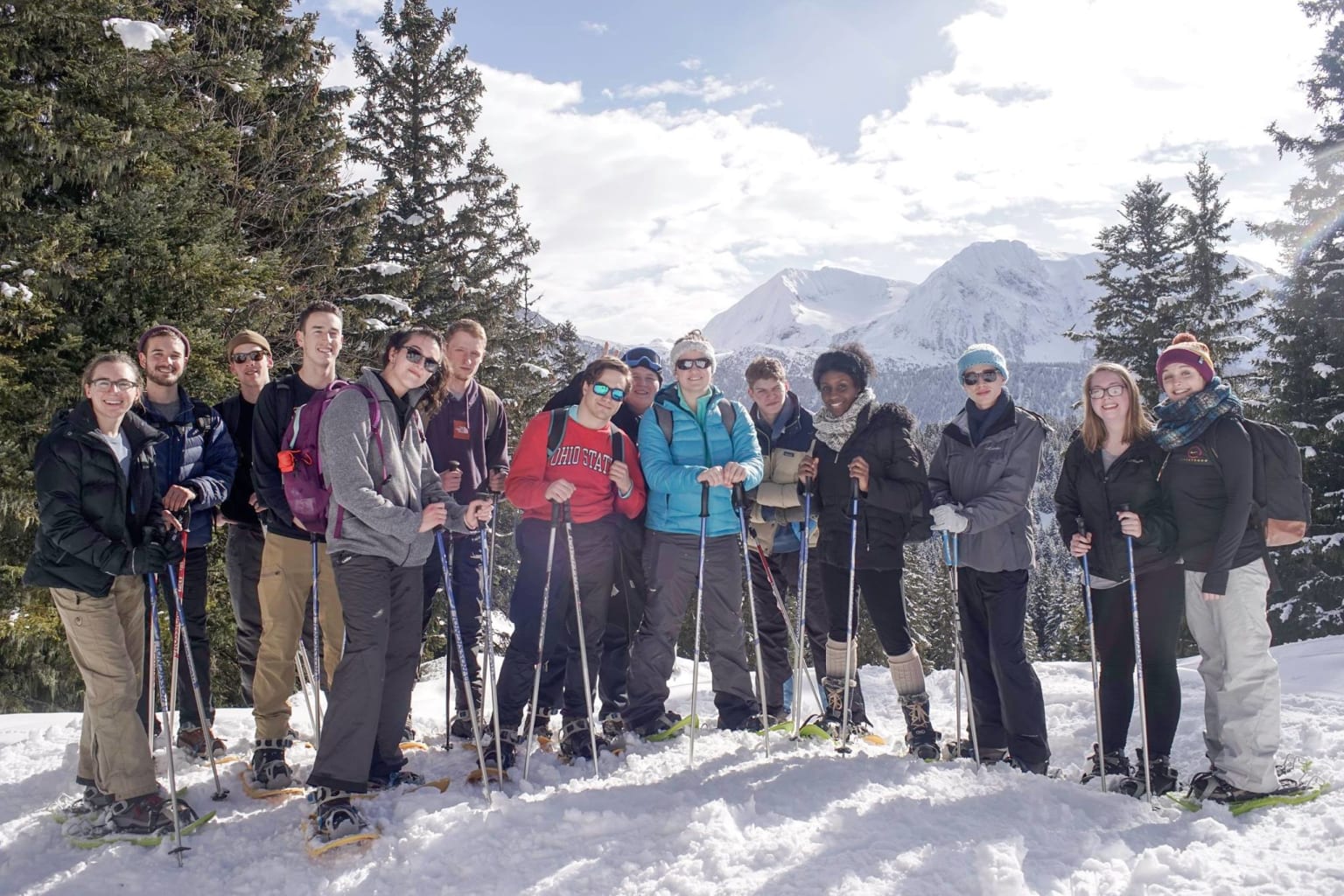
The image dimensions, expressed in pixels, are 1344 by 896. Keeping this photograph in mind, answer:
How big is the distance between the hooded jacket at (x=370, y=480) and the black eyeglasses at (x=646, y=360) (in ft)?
8.00

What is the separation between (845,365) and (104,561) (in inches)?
181

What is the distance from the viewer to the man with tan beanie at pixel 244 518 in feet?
17.9

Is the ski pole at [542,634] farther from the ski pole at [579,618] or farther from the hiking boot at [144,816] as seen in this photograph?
the hiking boot at [144,816]

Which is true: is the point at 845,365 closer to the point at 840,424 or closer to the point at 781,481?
the point at 840,424

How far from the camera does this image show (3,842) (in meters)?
4.12

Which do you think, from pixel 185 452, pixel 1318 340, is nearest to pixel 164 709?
pixel 185 452

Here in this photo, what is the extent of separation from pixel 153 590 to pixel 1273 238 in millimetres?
22734

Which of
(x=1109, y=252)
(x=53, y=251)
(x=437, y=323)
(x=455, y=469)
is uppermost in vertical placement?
(x=1109, y=252)

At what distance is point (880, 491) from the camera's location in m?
5.30

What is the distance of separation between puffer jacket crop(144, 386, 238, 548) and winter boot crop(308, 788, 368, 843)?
2043mm

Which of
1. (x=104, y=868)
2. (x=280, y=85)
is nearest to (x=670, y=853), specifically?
(x=104, y=868)

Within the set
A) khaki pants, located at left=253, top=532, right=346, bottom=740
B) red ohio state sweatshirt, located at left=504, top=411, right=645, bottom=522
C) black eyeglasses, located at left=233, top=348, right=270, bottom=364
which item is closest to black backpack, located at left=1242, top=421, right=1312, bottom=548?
red ohio state sweatshirt, located at left=504, top=411, right=645, bottom=522

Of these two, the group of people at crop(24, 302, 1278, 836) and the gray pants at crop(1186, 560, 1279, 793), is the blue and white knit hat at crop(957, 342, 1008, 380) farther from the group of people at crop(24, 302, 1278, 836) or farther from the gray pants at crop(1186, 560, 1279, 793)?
the gray pants at crop(1186, 560, 1279, 793)

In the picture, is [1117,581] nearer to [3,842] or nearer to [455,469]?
[455,469]
